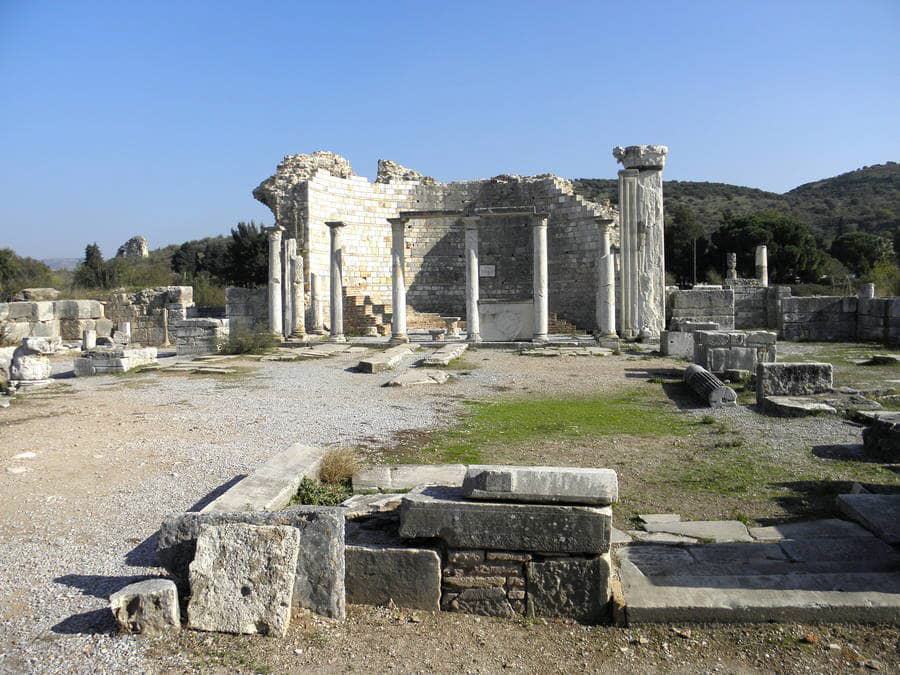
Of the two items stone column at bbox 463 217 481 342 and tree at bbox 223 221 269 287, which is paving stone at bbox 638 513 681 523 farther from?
tree at bbox 223 221 269 287

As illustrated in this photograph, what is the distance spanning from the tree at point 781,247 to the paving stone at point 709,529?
42247mm

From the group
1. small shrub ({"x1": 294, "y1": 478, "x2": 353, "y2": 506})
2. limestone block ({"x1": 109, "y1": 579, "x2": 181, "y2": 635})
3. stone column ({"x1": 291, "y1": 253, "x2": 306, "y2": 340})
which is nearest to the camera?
limestone block ({"x1": 109, "y1": 579, "x2": 181, "y2": 635})

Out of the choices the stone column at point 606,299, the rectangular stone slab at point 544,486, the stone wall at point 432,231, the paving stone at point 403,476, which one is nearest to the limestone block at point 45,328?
the stone wall at point 432,231

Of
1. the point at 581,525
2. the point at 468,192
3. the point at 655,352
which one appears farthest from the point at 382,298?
the point at 581,525

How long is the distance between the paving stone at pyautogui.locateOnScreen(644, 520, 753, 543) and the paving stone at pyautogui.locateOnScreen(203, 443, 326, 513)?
9.06 feet

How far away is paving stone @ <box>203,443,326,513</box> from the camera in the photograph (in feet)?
17.2

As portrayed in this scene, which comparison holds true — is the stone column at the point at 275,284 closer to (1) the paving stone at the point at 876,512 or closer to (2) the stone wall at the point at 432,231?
(2) the stone wall at the point at 432,231

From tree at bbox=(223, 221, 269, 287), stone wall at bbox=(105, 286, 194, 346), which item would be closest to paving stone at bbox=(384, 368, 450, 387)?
stone wall at bbox=(105, 286, 194, 346)

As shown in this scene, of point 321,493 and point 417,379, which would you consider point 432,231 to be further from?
point 321,493

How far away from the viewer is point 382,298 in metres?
28.2

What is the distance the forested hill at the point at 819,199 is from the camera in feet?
184

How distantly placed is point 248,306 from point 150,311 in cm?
360

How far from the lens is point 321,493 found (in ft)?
19.6

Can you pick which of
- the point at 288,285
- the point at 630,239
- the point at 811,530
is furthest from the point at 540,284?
the point at 811,530
